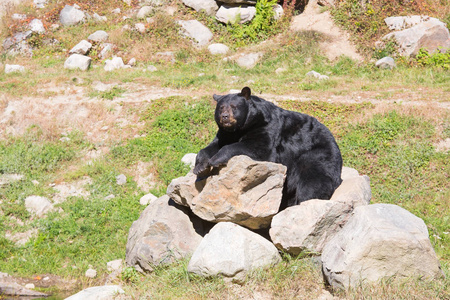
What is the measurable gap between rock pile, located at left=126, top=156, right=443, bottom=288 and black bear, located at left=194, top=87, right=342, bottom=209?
234 mm

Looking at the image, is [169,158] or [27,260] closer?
[27,260]

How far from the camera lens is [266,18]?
19.2 meters

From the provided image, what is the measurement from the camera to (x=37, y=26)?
19.5 meters

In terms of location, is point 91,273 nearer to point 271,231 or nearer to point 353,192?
point 271,231

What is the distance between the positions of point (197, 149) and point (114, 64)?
7.13m

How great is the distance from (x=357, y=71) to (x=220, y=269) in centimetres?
1175

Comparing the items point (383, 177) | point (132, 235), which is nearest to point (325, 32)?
point (383, 177)

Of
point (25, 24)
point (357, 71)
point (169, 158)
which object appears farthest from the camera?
point (25, 24)

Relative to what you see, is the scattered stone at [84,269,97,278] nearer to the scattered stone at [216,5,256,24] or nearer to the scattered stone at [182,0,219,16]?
the scattered stone at [216,5,256,24]

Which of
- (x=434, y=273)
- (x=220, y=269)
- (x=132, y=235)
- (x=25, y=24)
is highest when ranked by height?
(x=434, y=273)

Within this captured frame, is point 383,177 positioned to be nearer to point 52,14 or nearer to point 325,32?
point 325,32

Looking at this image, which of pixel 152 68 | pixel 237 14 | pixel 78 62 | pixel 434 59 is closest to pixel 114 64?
pixel 78 62

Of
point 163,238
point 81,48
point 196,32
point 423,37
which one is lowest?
point 81,48

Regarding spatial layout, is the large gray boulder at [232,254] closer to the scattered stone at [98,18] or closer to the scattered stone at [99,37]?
the scattered stone at [99,37]
